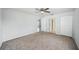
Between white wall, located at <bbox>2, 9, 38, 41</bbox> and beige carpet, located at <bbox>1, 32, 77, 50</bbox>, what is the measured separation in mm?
96

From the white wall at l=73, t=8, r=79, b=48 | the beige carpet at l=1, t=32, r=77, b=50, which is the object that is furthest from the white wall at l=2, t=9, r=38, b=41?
the white wall at l=73, t=8, r=79, b=48

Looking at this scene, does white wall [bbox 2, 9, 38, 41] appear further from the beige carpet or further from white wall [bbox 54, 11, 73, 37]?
white wall [bbox 54, 11, 73, 37]

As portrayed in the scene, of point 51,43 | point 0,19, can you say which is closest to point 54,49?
point 51,43

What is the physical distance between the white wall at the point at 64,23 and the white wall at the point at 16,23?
35 cm

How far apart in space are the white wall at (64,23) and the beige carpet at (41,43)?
0.26 ft

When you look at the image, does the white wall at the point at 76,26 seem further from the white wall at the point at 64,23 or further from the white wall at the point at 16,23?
the white wall at the point at 16,23

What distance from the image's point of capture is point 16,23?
1.46 m

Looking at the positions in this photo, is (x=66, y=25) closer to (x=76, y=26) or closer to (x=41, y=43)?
(x=76, y=26)

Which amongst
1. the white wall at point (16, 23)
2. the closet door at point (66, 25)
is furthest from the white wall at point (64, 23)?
the white wall at point (16, 23)

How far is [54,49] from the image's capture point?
1438mm

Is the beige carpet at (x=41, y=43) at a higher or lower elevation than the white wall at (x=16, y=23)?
lower

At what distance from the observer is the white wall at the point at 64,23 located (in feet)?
4.70
